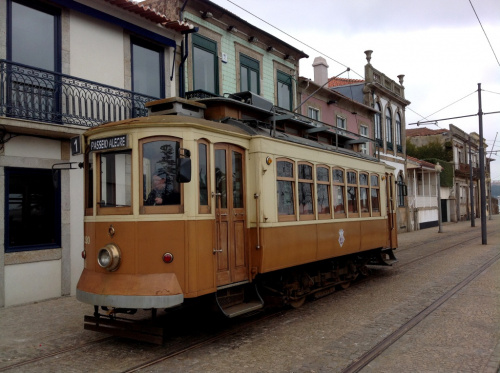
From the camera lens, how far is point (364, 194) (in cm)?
1106

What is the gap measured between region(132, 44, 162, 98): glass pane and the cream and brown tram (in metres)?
4.98

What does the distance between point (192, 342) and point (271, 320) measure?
1704 mm

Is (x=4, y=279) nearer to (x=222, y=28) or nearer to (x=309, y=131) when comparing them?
(x=309, y=131)

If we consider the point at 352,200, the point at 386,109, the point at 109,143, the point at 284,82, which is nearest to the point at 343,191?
the point at 352,200

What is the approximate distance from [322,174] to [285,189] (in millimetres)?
1488

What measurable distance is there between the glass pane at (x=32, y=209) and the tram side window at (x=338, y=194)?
5.89m

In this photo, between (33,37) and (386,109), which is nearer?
(33,37)

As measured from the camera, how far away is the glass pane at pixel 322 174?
9125mm

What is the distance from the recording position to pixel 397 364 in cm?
571

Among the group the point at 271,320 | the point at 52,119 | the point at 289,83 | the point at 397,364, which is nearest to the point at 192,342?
the point at 271,320

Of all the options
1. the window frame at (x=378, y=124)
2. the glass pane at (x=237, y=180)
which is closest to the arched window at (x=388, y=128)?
the window frame at (x=378, y=124)

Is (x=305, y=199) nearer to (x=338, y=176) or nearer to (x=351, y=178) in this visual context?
(x=338, y=176)

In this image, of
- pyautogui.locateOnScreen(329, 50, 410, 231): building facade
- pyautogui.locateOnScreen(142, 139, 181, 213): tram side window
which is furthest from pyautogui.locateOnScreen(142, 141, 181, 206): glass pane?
pyautogui.locateOnScreen(329, 50, 410, 231): building facade

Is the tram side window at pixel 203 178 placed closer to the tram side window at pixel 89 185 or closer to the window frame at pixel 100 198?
the window frame at pixel 100 198
